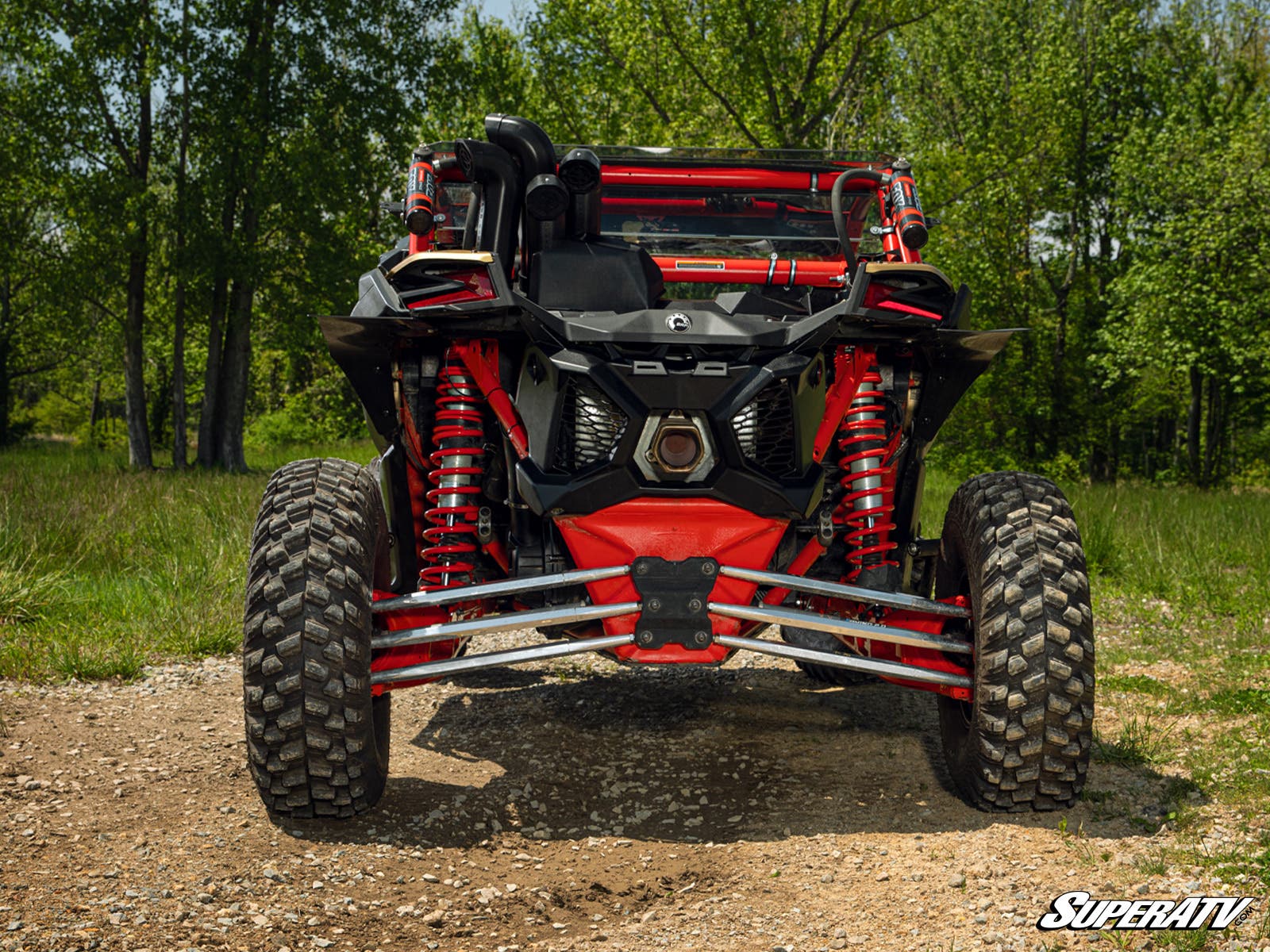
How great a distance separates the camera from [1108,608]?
7.52 meters

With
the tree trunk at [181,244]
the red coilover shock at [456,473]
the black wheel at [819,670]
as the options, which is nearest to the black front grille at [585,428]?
the red coilover shock at [456,473]

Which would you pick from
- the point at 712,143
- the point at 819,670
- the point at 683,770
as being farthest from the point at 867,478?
the point at 712,143

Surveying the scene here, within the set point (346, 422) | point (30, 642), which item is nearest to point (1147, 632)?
point (30, 642)

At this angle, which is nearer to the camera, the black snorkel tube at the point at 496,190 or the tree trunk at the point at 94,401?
the black snorkel tube at the point at 496,190

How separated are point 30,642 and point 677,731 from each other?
10.8ft

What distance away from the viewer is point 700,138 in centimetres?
1984

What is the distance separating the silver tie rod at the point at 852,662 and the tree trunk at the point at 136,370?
18675mm

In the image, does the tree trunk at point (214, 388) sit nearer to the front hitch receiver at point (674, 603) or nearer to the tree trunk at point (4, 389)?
the tree trunk at point (4, 389)

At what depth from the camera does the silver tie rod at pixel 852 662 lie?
3609 mm

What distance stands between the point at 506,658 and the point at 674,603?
1.78 feet

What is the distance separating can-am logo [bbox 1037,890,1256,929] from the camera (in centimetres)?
289

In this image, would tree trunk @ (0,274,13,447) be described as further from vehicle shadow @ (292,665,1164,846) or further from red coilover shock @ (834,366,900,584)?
red coilover shock @ (834,366,900,584)

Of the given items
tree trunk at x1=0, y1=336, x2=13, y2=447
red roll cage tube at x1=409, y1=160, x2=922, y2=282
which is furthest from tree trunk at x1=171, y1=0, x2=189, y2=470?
red roll cage tube at x1=409, y1=160, x2=922, y2=282

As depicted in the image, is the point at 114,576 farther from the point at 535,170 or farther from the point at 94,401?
the point at 94,401
